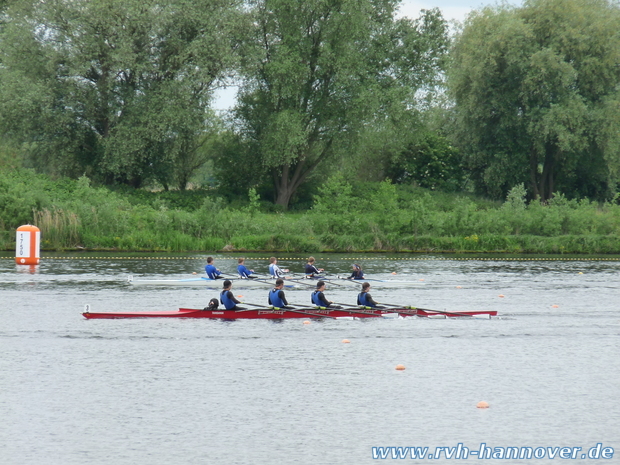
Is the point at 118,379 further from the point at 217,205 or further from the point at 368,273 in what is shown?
the point at 217,205

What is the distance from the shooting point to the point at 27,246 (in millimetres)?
43125

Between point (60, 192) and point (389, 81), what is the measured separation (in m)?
25.1

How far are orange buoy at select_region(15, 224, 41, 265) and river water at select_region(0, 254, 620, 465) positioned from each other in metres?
11.0

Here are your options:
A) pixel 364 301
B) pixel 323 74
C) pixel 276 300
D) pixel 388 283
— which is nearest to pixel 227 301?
pixel 276 300

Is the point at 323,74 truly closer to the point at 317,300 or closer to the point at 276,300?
the point at 317,300

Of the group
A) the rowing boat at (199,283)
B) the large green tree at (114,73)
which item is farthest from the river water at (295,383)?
the large green tree at (114,73)

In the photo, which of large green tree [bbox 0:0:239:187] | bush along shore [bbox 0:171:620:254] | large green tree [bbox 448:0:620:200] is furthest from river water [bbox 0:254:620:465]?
large green tree [bbox 448:0:620:200]

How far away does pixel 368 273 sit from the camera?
40938 millimetres

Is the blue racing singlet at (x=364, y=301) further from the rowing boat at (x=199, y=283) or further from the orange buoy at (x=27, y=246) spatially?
the orange buoy at (x=27, y=246)

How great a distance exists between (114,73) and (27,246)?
17842 millimetres

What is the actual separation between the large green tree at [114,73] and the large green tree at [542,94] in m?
20.2

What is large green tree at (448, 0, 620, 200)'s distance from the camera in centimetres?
6062

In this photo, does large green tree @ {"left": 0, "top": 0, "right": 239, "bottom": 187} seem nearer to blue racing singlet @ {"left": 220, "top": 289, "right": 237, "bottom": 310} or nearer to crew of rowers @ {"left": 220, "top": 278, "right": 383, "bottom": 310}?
crew of rowers @ {"left": 220, "top": 278, "right": 383, "bottom": 310}

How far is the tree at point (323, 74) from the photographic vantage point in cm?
5675
